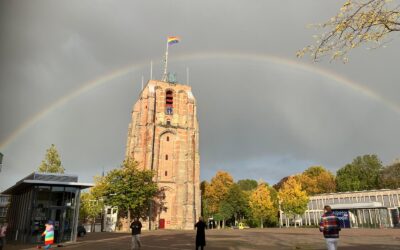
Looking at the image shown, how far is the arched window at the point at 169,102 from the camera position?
211 ft

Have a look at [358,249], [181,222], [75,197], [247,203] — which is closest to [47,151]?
[75,197]

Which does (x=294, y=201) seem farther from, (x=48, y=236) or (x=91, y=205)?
(x=48, y=236)

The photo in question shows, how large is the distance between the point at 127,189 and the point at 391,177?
57.6 m

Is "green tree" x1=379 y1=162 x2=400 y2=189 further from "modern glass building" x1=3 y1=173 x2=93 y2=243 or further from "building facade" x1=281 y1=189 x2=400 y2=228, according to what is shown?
"modern glass building" x1=3 y1=173 x2=93 y2=243

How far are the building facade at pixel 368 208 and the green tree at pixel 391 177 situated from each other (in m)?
12.6

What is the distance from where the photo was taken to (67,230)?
2542 centimetres

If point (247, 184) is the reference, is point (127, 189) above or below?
below

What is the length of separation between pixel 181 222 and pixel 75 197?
1310 inches

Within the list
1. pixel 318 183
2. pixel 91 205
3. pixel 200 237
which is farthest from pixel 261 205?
pixel 200 237

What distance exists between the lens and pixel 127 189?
47.6 m

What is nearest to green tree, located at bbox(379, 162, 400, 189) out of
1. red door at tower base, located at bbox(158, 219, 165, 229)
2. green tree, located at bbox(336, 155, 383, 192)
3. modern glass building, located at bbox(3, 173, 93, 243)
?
green tree, located at bbox(336, 155, 383, 192)

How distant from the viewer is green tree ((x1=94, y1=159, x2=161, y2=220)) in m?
47.3

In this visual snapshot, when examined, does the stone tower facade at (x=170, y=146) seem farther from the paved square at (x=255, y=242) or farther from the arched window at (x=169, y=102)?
the paved square at (x=255, y=242)

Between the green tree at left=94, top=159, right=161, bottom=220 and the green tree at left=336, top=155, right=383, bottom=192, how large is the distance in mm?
50396
